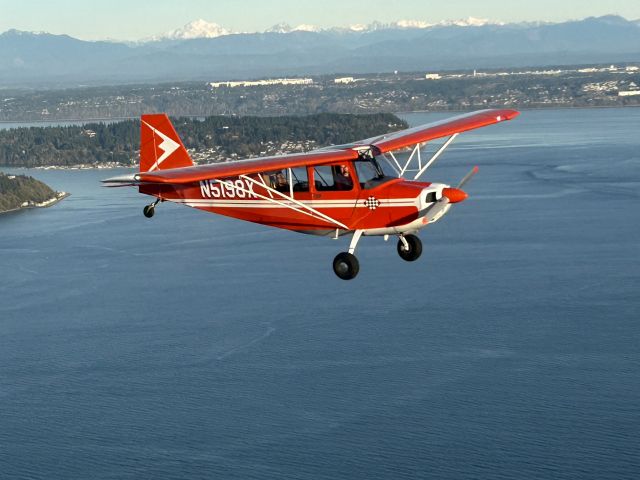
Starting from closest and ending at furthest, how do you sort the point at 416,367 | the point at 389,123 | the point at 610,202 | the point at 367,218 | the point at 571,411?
the point at 367,218
the point at 571,411
the point at 416,367
the point at 610,202
the point at 389,123

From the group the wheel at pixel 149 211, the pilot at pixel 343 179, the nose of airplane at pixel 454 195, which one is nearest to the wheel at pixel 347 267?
the pilot at pixel 343 179

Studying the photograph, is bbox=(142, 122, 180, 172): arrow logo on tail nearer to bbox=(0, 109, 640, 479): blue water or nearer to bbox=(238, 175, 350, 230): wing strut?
bbox=(238, 175, 350, 230): wing strut

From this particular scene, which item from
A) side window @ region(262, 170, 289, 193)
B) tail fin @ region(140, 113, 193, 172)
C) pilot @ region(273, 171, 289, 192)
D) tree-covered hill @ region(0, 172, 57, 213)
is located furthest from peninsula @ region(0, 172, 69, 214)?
pilot @ region(273, 171, 289, 192)

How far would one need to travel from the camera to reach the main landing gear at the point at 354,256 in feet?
74.8

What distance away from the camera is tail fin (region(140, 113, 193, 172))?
27797 mm

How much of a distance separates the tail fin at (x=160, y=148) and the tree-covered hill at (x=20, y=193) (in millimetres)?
123545

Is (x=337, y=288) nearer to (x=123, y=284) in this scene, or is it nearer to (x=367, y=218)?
(x=123, y=284)

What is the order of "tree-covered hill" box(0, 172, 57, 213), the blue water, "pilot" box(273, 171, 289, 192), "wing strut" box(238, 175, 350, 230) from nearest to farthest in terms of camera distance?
"wing strut" box(238, 175, 350, 230), "pilot" box(273, 171, 289, 192), the blue water, "tree-covered hill" box(0, 172, 57, 213)

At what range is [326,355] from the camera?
252ft

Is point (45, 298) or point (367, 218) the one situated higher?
point (367, 218)

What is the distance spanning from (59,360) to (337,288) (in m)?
25.6

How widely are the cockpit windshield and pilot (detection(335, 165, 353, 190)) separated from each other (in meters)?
0.23

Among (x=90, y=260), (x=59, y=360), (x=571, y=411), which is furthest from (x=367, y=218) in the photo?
(x=90, y=260)

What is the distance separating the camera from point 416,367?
242 ft
